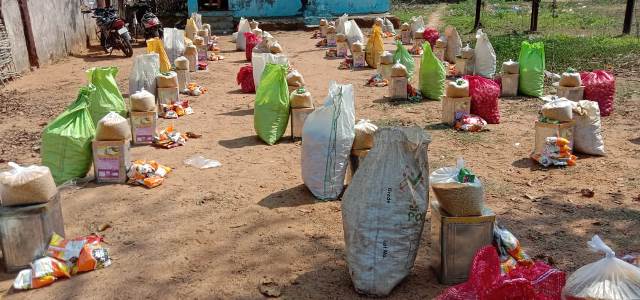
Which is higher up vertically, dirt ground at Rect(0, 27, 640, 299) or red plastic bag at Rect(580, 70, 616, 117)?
red plastic bag at Rect(580, 70, 616, 117)

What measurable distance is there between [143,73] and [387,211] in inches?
187

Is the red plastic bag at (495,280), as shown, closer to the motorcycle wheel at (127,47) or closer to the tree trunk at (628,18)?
the motorcycle wheel at (127,47)

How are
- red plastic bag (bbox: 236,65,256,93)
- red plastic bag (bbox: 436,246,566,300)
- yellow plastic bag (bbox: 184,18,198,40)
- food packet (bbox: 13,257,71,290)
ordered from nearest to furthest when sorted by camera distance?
1. red plastic bag (bbox: 436,246,566,300)
2. food packet (bbox: 13,257,71,290)
3. red plastic bag (bbox: 236,65,256,93)
4. yellow plastic bag (bbox: 184,18,198,40)

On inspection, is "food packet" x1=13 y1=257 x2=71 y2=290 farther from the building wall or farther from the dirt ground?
the building wall

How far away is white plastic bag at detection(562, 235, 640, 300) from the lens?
7.54 feet

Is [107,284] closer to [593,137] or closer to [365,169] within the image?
[365,169]

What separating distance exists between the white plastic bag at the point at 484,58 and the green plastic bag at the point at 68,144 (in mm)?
6053

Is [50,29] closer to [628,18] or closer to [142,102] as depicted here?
[142,102]

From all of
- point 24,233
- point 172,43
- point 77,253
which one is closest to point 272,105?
point 77,253

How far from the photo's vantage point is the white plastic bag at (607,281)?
7.54 ft

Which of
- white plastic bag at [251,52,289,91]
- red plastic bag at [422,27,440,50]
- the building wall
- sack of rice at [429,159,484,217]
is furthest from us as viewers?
red plastic bag at [422,27,440,50]

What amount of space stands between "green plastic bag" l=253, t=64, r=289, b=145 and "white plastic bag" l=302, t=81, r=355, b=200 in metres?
1.43

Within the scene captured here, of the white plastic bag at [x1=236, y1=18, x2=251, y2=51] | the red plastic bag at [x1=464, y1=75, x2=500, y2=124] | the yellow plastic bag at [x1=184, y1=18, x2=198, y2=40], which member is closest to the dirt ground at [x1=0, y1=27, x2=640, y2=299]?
the red plastic bag at [x1=464, y1=75, x2=500, y2=124]

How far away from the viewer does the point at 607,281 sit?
2340mm
